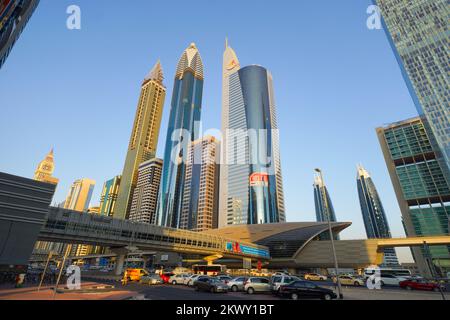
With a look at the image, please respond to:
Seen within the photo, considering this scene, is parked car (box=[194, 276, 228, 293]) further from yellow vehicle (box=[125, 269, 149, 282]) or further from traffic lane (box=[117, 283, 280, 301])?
yellow vehicle (box=[125, 269, 149, 282])

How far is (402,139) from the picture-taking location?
363ft

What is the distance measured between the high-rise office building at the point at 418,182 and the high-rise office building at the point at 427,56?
20.0ft

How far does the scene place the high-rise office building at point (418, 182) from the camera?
94750 mm

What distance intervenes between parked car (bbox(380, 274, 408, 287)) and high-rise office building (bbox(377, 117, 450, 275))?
72.9 metres

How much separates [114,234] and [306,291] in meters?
49.8

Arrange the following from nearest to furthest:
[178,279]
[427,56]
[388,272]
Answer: [178,279], [388,272], [427,56]

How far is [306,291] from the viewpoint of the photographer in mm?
18641

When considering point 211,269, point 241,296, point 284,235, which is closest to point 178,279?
point 241,296

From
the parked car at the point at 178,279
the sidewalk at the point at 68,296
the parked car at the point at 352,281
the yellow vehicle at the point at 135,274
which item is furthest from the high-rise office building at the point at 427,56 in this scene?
the sidewalk at the point at 68,296

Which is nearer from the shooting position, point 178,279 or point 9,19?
point 178,279

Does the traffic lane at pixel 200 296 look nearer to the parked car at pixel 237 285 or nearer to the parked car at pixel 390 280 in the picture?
the parked car at pixel 237 285

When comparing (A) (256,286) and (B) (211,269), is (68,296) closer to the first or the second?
(A) (256,286)

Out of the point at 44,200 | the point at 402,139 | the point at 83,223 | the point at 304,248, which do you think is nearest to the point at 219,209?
the point at 304,248

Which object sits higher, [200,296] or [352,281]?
[352,281]
